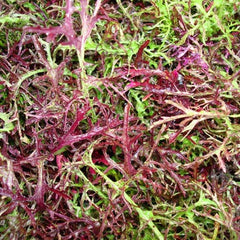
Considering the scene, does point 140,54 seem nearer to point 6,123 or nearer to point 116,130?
point 116,130

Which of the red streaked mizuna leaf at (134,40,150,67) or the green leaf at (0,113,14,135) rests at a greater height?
the red streaked mizuna leaf at (134,40,150,67)

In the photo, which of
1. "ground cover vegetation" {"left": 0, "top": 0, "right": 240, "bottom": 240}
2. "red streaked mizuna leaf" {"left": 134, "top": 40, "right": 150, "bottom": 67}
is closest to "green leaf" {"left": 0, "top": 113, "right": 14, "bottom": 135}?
"ground cover vegetation" {"left": 0, "top": 0, "right": 240, "bottom": 240}

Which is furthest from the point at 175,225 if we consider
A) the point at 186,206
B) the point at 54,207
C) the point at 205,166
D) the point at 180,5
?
the point at 180,5

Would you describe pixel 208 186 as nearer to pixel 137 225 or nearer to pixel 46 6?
pixel 137 225

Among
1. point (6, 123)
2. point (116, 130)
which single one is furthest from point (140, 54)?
point (6, 123)

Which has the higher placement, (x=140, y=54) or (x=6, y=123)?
(x=140, y=54)

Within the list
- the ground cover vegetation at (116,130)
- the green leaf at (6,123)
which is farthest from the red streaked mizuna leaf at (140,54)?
the green leaf at (6,123)

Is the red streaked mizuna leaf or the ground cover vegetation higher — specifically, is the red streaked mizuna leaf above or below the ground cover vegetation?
above

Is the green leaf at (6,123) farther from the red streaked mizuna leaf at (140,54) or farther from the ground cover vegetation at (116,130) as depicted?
the red streaked mizuna leaf at (140,54)

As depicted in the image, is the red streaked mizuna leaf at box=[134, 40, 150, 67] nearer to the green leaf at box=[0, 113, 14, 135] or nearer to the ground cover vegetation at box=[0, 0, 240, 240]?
the ground cover vegetation at box=[0, 0, 240, 240]
